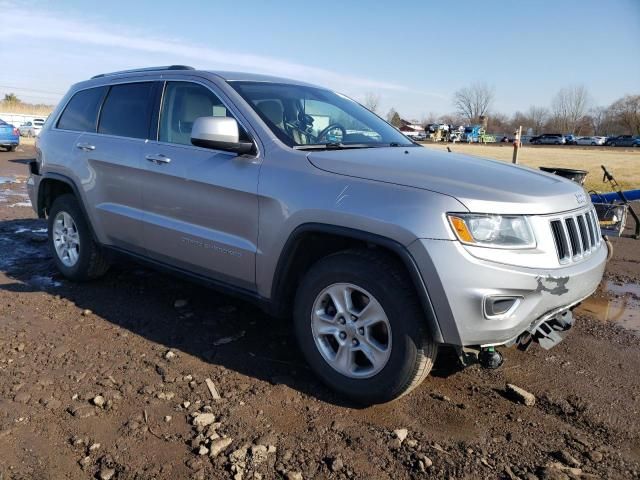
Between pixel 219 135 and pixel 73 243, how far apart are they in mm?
2600

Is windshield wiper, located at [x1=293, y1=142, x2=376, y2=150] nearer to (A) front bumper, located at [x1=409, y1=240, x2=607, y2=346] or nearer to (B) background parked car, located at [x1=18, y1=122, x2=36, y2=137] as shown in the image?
(A) front bumper, located at [x1=409, y1=240, x2=607, y2=346]

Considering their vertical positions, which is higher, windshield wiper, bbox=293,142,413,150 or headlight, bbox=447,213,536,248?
windshield wiper, bbox=293,142,413,150

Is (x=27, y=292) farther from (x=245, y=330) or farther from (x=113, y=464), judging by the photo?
(x=113, y=464)

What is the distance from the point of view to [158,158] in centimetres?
411

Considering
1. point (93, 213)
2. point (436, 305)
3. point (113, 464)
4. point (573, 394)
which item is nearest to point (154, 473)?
point (113, 464)

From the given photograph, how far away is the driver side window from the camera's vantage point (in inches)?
158

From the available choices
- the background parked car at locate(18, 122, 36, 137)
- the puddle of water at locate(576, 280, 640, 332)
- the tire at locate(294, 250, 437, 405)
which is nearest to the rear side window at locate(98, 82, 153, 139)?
the tire at locate(294, 250, 437, 405)

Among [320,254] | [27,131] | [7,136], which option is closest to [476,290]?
[320,254]

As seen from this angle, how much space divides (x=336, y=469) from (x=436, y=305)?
920 millimetres

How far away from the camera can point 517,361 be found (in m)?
3.84

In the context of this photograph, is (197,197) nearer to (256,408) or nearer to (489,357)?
(256,408)

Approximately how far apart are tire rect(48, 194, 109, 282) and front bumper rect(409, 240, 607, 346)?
344 cm

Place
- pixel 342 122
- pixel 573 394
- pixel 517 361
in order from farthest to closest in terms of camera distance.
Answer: pixel 342 122 < pixel 517 361 < pixel 573 394

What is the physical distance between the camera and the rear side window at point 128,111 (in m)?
4.45
